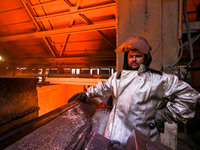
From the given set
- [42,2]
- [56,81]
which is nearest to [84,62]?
[56,81]

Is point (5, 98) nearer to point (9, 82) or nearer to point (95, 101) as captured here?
point (9, 82)

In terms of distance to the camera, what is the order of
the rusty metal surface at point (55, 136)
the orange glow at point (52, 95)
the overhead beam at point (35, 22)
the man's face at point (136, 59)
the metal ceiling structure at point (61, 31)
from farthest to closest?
the orange glow at point (52, 95), the overhead beam at point (35, 22), the metal ceiling structure at point (61, 31), the man's face at point (136, 59), the rusty metal surface at point (55, 136)

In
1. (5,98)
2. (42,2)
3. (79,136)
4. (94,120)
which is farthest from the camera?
(42,2)

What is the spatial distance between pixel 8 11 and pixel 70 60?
11.9 ft

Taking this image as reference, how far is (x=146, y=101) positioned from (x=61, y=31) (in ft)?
13.1

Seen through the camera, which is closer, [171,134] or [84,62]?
[171,134]

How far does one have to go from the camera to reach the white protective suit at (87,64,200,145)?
110cm

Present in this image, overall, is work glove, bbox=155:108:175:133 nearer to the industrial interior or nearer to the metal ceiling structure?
the industrial interior

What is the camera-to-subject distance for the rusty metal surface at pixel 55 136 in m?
0.85

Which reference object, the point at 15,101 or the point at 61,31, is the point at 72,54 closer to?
the point at 61,31

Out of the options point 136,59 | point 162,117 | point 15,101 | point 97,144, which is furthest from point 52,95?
point 162,117

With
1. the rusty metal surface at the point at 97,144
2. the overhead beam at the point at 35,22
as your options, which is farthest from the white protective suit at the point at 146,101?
the overhead beam at the point at 35,22

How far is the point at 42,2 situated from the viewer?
153 inches

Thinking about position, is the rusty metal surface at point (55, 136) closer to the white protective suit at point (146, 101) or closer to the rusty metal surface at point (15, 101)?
the rusty metal surface at point (15, 101)
